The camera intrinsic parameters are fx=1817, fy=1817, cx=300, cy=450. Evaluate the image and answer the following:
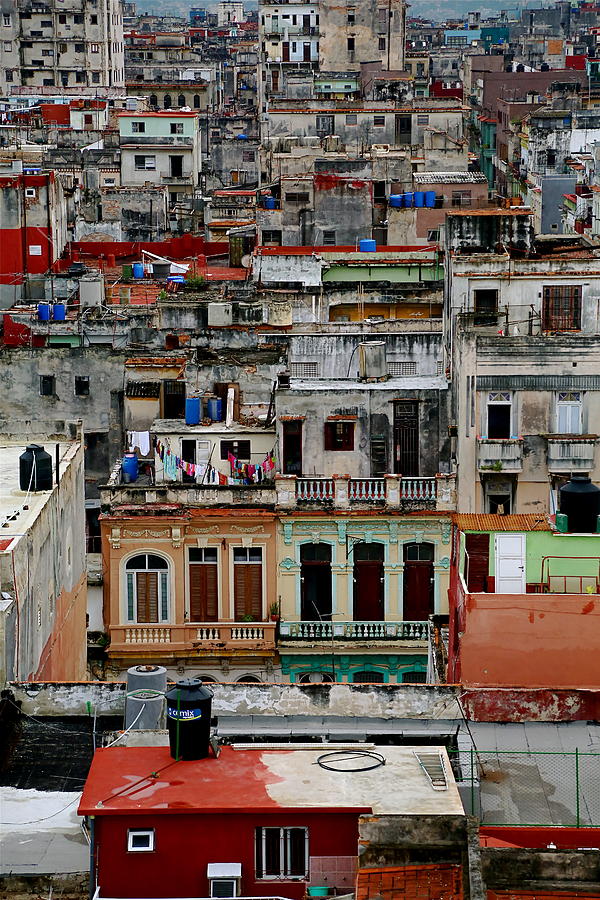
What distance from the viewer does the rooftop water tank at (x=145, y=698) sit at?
92.8ft

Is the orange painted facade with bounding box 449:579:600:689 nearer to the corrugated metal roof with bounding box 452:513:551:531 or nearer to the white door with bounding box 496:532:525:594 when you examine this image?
the white door with bounding box 496:532:525:594

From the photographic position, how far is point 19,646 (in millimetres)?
32469

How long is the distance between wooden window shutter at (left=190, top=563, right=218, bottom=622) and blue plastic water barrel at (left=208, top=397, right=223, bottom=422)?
664 cm

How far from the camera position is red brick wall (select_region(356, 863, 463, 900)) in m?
21.8

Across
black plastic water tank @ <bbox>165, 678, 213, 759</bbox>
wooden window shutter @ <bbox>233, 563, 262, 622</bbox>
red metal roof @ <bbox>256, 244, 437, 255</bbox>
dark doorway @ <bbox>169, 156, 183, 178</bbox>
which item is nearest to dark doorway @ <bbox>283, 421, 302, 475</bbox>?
wooden window shutter @ <bbox>233, 563, 262, 622</bbox>

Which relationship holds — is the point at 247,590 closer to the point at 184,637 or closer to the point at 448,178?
the point at 184,637

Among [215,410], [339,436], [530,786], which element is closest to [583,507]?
[530,786]

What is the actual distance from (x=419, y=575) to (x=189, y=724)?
26.4m

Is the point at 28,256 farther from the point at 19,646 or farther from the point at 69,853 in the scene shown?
the point at 69,853

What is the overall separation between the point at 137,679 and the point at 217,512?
21.2 meters

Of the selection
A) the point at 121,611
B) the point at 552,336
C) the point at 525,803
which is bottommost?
the point at 121,611

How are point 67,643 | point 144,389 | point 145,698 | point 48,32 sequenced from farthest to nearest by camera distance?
point 48,32 < point 144,389 < point 67,643 < point 145,698

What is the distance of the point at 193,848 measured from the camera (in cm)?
2377

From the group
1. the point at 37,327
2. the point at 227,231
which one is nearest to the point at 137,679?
the point at 37,327
